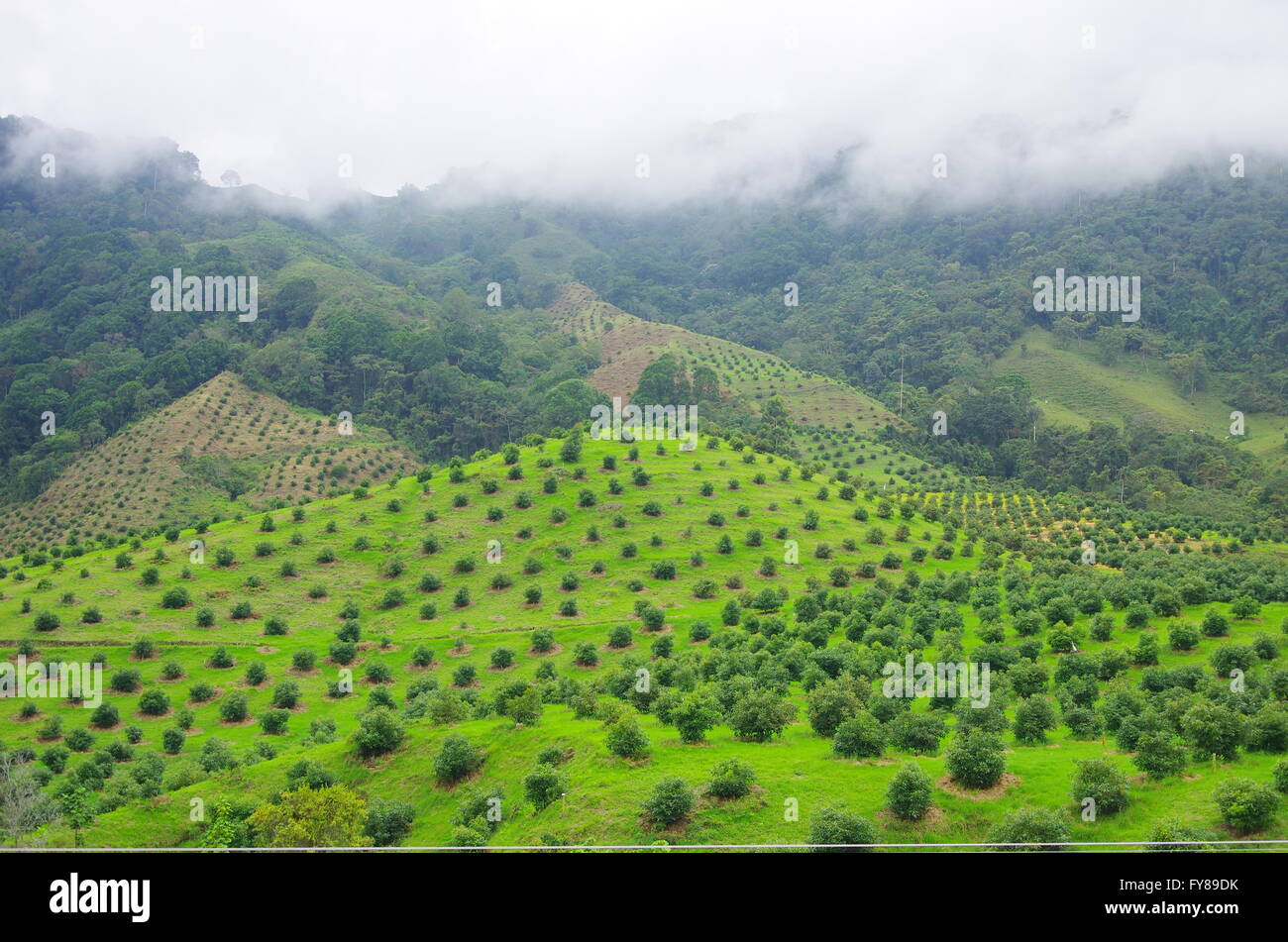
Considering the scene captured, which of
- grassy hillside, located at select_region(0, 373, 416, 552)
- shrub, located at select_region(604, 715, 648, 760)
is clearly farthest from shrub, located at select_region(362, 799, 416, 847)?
grassy hillside, located at select_region(0, 373, 416, 552)

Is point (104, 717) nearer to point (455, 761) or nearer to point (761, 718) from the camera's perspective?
point (455, 761)

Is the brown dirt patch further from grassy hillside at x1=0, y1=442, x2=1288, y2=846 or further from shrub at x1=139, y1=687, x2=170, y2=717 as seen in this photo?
shrub at x1=139, y1=687, x2=170, y2=717

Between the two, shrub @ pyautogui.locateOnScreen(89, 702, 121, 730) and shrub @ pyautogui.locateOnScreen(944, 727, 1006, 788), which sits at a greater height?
shrub @ pyautogui.locateOnScreen(944, 727, 1006, 788)

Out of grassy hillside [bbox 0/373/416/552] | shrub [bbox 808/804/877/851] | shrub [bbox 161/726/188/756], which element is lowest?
shrub [bbox 161/726/188/756]

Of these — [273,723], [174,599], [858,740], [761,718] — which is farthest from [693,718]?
[174,599]

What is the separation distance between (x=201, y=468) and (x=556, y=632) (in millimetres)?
75044

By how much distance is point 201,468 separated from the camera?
12438 centimetres

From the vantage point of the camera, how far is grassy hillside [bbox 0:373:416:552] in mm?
114812

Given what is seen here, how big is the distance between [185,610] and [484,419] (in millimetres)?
85000

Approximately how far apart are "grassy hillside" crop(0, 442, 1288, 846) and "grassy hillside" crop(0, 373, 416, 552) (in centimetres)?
2886

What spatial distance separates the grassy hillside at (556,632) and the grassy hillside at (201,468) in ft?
94.7

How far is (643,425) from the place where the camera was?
130 metres

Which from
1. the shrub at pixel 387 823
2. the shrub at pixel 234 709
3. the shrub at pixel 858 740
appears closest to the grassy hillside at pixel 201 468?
the shrub at pixel 234 709

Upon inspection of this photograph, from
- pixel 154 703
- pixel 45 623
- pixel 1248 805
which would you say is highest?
pixel 1248 805
